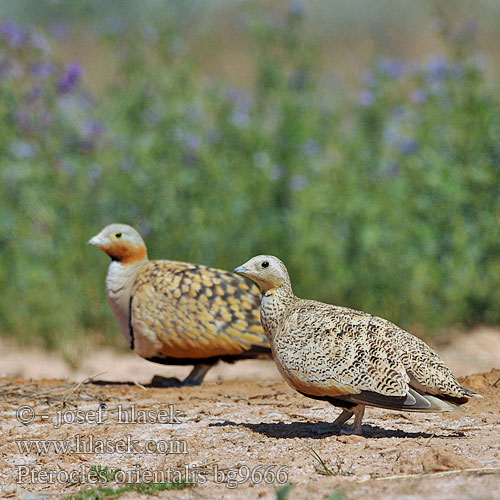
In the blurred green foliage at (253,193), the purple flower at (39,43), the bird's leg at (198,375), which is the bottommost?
the bird's leg at (198,375)

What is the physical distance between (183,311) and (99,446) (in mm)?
1645

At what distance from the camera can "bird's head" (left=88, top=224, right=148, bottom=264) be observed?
6.66m

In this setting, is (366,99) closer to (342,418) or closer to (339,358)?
(342,418)

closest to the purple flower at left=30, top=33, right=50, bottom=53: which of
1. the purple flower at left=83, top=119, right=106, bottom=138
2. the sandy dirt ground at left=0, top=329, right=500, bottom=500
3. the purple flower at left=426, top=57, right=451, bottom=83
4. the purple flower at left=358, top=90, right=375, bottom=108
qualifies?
the purple flower at left=83, top=119, right=106, bottom=138

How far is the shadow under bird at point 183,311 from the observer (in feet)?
20.4

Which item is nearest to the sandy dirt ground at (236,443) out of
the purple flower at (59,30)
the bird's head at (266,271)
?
the bird's head at (266,271)

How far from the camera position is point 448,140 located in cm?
920

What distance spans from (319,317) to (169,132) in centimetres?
532

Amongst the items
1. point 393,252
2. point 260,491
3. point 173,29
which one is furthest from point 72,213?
point 260,491

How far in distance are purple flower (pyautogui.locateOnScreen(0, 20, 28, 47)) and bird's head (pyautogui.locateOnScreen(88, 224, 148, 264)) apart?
292 cm

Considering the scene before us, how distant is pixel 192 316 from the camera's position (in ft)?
20.5

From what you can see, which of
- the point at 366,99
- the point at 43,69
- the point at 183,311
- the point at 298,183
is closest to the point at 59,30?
the point at 43,69

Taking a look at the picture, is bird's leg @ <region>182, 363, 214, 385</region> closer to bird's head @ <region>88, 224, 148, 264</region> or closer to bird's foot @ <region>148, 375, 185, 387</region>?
bird's foot @ <region>148, 375, 185, 387</region>

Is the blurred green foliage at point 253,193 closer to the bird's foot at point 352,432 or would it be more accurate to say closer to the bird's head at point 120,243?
the bird's head at point 120,243
